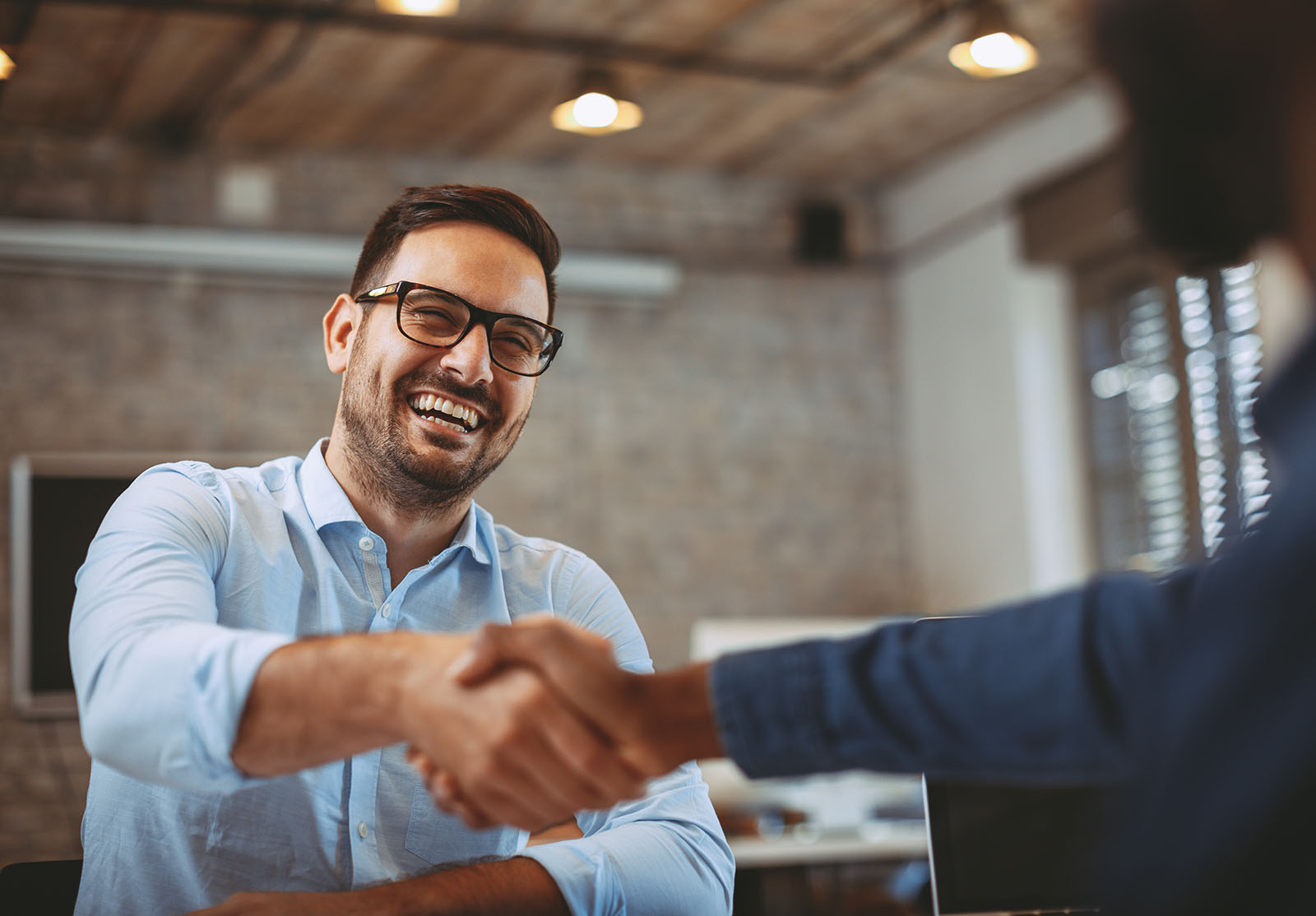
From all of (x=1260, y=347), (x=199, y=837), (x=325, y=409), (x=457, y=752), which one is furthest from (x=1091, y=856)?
(x=325, y=409)

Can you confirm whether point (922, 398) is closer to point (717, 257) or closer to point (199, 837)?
point (717, 257)

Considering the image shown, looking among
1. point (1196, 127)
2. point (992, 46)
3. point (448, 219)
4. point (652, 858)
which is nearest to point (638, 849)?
point (652, 858)

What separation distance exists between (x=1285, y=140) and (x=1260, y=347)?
4013 mm

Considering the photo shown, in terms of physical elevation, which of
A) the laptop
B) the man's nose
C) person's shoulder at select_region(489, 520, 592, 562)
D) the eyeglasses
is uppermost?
the eyeglasses

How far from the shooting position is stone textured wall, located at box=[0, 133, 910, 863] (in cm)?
504

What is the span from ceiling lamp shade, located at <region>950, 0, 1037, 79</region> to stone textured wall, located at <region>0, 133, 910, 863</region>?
2.25m

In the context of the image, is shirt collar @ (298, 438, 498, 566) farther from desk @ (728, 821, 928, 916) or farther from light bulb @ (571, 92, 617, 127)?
light bulb @ (571, 92, 617, 127)

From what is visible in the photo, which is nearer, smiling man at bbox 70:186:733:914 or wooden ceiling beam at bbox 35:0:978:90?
smiling man at bbox 70:186:733:914

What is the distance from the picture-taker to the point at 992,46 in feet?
12.5

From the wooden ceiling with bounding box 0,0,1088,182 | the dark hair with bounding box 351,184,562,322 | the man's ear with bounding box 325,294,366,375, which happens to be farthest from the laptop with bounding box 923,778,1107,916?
the wooden ceiling with bounding box 0,0,1088,182

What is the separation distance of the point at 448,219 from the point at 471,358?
182 millimetres

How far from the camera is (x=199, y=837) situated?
4.40 feet

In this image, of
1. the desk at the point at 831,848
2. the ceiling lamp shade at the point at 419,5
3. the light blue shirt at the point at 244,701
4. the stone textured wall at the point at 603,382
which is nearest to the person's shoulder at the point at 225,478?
the light blue shirt at the point at 244,701

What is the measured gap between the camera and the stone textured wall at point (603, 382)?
5.04 m
